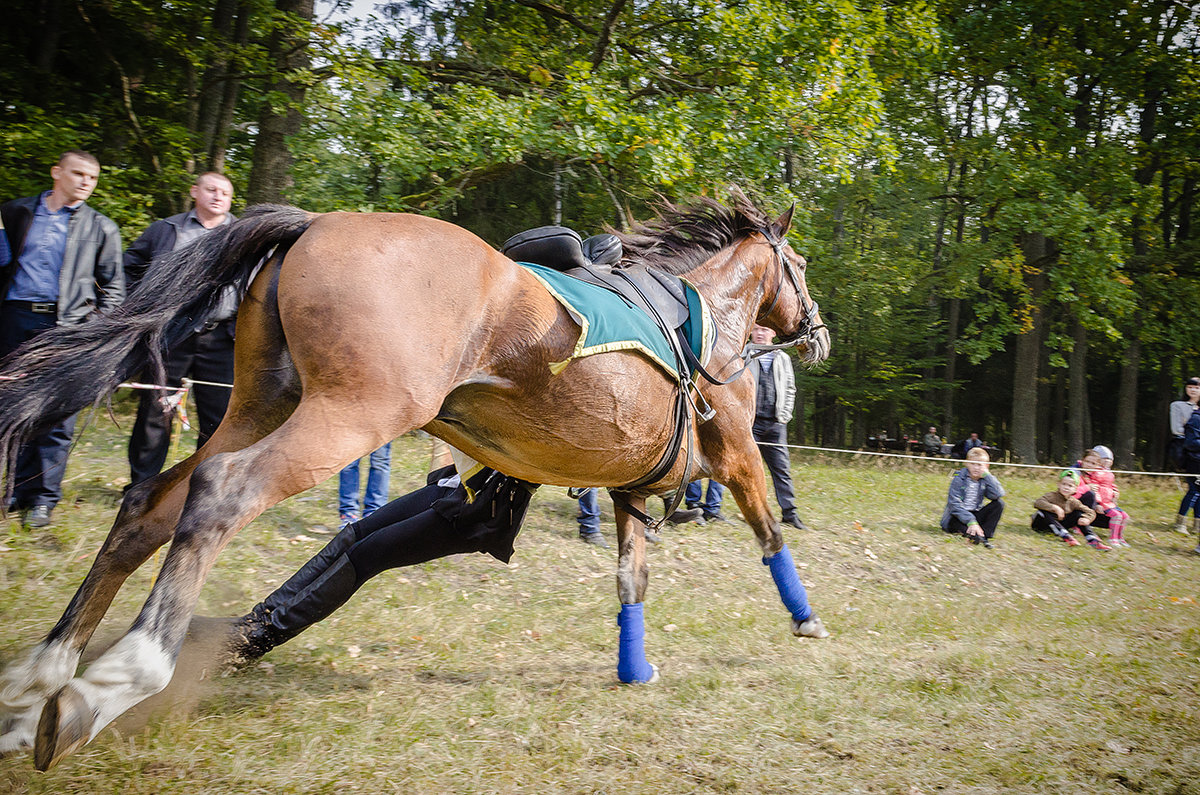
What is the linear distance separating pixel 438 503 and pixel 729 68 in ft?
31.8

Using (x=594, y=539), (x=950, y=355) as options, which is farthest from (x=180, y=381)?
(x=950, y=355)

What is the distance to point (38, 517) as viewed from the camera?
5059 mm

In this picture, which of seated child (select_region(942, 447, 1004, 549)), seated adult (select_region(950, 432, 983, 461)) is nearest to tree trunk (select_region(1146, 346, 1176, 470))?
seated adult (select_region(950, 432, 983, 461))

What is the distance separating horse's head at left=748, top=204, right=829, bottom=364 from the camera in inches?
188

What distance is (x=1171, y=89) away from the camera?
18.0 m

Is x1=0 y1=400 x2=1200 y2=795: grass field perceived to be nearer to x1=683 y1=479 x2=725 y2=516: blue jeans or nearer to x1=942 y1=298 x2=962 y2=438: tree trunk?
x1=683 y1=479 x2=725 y2=516: blue jeans

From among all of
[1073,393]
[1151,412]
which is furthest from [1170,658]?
[1151,412]

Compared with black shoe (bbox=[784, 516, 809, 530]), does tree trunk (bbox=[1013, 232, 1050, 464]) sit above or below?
above

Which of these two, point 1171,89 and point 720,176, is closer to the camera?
point 720,176

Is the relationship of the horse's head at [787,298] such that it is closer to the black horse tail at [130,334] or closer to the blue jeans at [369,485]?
the black horse tail at [130,334]

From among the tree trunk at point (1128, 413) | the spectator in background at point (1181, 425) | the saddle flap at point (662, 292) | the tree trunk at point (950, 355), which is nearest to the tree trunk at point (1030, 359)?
the tree trunk at point (1128, 413)

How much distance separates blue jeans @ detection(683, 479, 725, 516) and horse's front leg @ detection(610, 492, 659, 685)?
4112 millimetres

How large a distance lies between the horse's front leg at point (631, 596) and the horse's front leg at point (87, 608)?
2137 mm

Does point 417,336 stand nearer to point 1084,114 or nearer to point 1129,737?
point 1129,737
